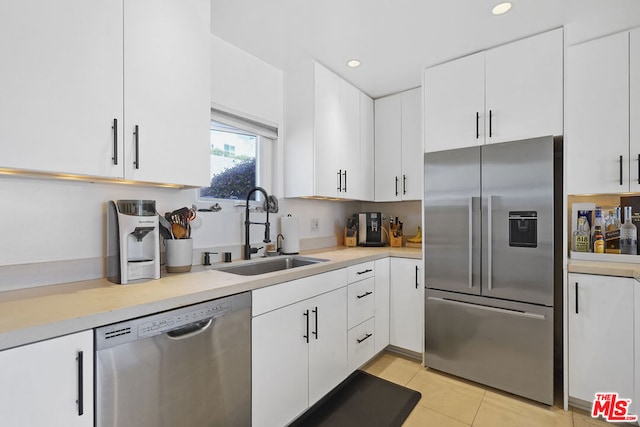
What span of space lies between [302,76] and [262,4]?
0.76 metres

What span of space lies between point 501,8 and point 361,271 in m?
1.86

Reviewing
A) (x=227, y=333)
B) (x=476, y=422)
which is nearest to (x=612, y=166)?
(x=476, y=422)

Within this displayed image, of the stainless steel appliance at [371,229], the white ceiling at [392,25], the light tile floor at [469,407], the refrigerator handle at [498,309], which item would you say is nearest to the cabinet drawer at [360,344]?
the light tile floor at [469,407]

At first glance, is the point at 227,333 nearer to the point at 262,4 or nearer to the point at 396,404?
the point at 396,404

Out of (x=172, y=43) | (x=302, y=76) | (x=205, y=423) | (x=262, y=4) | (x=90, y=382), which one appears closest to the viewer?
(x=90, y=382)

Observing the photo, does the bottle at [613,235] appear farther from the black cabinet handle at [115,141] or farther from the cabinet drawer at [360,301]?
the black cabinet handle at [115,141]

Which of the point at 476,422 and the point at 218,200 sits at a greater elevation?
the point at 218,200

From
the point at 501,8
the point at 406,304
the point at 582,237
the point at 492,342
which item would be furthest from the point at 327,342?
the point at 501,8

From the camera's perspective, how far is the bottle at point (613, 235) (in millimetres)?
2068

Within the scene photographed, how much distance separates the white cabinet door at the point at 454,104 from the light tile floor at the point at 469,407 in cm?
175

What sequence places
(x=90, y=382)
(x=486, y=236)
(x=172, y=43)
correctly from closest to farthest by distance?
(x=90, y=382) → (x=172, y=43) → (x=486, y=236)

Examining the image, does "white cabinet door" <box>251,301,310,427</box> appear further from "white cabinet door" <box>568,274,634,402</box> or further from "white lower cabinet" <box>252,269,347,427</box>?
"white cabinet door" <box>568,274,634,402</box>

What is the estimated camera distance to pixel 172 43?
1456mm

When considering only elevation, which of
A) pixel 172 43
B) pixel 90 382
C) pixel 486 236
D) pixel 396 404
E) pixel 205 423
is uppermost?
pixel 172 43
